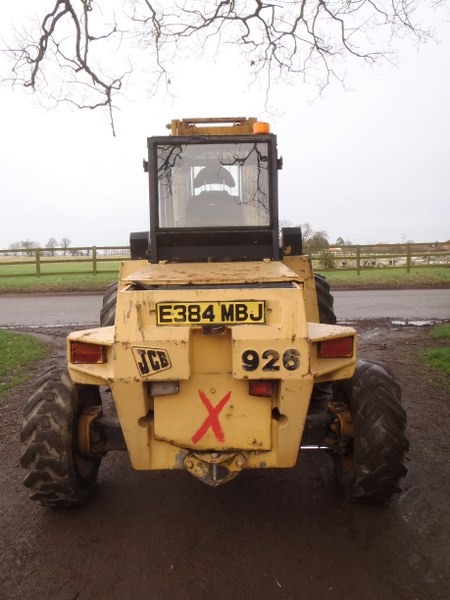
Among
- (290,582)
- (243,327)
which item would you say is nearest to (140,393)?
(243,327)

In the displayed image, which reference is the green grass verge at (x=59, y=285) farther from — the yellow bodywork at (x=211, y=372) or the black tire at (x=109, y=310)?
the yellow bodywork at (x=211, y=372)

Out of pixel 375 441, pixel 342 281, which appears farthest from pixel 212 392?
pixel 342 281

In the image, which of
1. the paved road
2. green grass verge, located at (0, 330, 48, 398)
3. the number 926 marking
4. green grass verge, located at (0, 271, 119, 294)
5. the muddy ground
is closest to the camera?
the muddy ground

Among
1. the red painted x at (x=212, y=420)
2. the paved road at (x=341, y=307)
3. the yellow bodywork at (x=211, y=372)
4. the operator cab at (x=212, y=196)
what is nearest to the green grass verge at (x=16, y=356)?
the paved road at (x=341, y=307)

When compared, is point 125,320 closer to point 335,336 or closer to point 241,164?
point 335,336

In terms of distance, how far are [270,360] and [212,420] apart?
0.51m

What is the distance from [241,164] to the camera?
434cm

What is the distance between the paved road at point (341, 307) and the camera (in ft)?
38.2

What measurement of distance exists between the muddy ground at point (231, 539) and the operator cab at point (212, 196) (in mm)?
1787

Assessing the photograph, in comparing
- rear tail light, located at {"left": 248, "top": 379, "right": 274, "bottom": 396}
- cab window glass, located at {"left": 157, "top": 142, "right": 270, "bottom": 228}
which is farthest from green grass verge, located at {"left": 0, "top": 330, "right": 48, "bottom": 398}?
rear tail light, located at {"left": 248, "top": 379, "right": 274, "bottom": 396}

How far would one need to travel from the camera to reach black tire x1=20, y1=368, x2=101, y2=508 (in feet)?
10.7

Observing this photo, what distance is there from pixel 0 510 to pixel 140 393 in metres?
1.43

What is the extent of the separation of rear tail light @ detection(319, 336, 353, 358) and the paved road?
8244 mm

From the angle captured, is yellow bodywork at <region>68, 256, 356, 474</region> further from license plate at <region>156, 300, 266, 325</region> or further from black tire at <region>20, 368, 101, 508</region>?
black tire at <region>20, 368, 101, 508</region>
